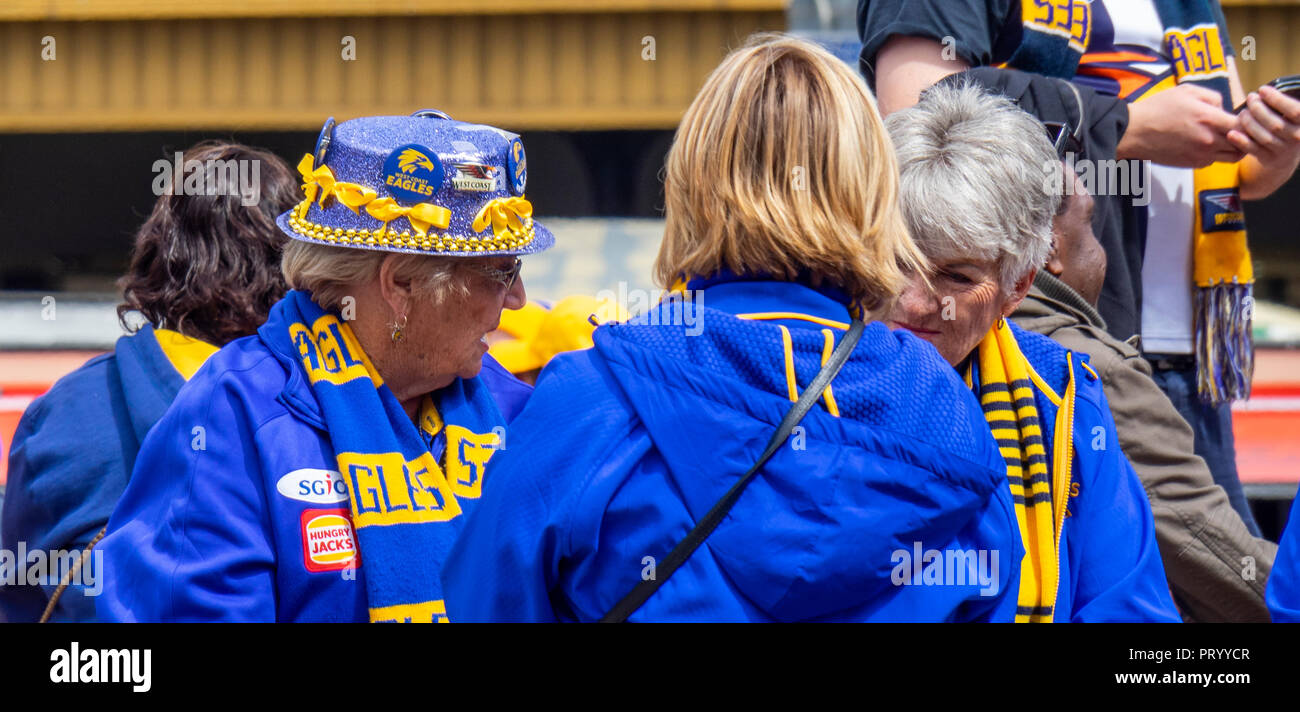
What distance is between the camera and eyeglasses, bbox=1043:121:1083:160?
2496mm

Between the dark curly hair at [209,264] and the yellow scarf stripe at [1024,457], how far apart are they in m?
1.42

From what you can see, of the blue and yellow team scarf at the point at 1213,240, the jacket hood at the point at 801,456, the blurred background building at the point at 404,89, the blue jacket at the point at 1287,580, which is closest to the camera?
the jacket hood at the point at 801,456

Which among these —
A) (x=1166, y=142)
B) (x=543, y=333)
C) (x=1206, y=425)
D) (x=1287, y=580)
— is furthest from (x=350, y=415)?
(x=1206, y=425)

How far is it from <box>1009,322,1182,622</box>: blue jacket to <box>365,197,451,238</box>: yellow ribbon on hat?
95cm

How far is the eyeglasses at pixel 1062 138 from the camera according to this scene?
8.19 feet

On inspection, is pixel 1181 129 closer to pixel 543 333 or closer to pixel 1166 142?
pixel 1166 142

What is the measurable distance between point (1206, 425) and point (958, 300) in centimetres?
125

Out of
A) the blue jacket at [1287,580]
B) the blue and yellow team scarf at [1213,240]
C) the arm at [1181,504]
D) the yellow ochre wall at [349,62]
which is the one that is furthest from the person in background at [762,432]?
the yellow ochre wall at [349,62]

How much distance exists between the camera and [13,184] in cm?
682

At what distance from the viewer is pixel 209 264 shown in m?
2.61

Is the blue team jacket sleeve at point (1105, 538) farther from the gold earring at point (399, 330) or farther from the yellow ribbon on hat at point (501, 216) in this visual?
the gold earring at point (399, 330)

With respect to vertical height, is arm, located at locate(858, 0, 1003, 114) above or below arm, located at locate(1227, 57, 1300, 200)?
above

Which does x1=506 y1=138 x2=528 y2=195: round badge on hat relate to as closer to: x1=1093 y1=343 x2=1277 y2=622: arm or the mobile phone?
x1=1093 y1=343 x2=1277 y2=622: arm

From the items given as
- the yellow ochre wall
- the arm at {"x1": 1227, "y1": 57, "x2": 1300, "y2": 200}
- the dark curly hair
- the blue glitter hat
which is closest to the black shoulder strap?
the blue glitter hat
